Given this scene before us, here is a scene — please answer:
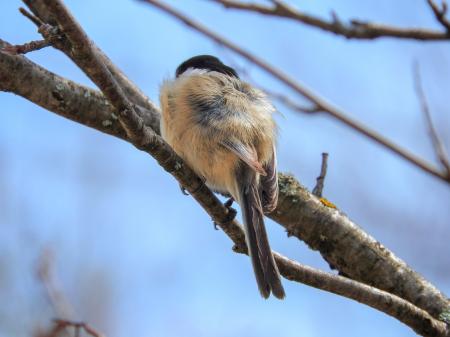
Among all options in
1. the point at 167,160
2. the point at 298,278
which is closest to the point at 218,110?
the point at 167,160

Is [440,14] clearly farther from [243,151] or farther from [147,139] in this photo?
[243,151]

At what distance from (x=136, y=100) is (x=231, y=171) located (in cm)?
67

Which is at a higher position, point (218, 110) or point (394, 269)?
point (218, 110)

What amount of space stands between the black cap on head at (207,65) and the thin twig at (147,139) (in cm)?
119

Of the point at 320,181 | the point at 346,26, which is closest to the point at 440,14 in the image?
the point at 346,26

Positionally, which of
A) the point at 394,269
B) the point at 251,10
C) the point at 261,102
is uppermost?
the point at 261,102

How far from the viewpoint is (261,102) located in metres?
3.11

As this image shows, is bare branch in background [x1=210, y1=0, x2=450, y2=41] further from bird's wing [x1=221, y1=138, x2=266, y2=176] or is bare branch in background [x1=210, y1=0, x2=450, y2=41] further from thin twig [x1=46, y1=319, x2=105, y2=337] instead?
bird's wing [x1=221, y1=138, x2=266, y2=176]

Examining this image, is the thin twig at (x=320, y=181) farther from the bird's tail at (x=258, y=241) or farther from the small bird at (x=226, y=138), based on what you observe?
the bird's tail at (x=258, y=241)

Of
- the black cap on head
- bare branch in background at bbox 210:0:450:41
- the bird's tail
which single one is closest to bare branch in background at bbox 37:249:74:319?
the bird's tail

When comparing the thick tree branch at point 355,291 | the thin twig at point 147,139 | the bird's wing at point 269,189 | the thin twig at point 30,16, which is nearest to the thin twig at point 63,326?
the thin twig at point 147,139

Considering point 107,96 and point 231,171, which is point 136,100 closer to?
point 231,171

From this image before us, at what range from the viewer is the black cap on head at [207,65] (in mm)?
3402

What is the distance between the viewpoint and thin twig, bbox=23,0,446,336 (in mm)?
1526
